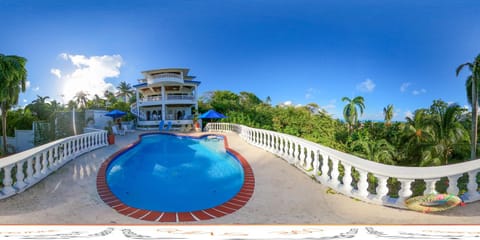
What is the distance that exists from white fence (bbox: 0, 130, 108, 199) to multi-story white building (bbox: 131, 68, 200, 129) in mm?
14390

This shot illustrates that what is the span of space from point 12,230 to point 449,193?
5.04 m

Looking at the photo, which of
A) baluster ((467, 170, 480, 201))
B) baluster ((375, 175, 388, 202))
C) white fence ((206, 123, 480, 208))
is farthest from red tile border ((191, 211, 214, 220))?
baluster ((467, 170, 480, 201))

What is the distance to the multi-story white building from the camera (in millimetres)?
20547

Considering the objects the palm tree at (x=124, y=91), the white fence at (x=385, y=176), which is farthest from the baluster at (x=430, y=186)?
the palm tree at (x=124, y=91)

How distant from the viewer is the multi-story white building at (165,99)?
20.5 metres

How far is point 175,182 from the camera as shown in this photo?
4.16 meters

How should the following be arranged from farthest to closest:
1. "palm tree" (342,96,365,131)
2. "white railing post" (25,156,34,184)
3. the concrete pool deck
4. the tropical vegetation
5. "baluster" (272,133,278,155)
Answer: "palm tree" (342,96,365,131) < the tropical vegetation < "baluster" (272,133,278,155) < "white railing post" (25,156,34,184) < the concrete pool deck

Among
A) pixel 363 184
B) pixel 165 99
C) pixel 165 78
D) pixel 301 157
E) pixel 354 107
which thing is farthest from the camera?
pixel 165 99

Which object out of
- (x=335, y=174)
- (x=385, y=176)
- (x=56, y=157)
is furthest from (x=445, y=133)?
(x=56, y=157)

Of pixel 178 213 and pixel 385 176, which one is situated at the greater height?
pixel 385 176

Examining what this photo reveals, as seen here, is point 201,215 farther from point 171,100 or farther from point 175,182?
point 171,100

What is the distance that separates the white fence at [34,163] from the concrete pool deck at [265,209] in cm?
17

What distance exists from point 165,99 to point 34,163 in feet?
59.6

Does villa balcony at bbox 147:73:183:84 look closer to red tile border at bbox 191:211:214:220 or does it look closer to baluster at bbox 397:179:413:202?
red tile border at bbox 191:211:214:220
